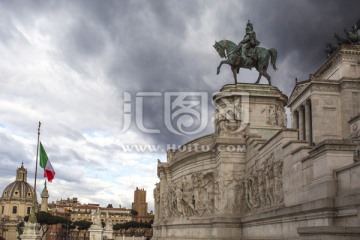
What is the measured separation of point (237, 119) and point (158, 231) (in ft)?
52.2

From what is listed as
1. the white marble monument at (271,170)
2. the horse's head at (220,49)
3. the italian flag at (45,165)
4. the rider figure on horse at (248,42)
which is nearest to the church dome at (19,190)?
the italian flag at (45,165)

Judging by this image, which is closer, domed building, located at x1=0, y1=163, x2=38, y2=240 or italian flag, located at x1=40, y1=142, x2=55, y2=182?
italian flag, located at x1=40, y1=142, x2=55, y2=182

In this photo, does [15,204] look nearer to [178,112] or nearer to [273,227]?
[178,112]

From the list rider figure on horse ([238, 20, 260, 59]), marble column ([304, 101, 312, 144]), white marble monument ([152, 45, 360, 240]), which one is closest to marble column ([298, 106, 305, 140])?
white marble monument ([152, 45, 360, 240])

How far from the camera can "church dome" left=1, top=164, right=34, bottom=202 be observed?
15062 centimetres

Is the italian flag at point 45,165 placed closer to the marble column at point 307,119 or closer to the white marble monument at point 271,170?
the white marble monument at point 271,170

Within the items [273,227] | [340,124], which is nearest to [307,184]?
[273,227]

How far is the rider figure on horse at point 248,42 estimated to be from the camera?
32.4 meters

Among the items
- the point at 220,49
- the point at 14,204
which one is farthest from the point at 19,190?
the point at 220,49

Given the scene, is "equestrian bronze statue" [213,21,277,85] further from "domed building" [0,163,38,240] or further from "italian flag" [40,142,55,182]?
"domed building" [0,163,38,240]

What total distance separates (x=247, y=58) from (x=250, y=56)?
0.87 ft

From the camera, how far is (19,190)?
502 ft

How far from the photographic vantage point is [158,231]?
1590 inches

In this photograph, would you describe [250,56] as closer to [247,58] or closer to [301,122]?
[247,58]
